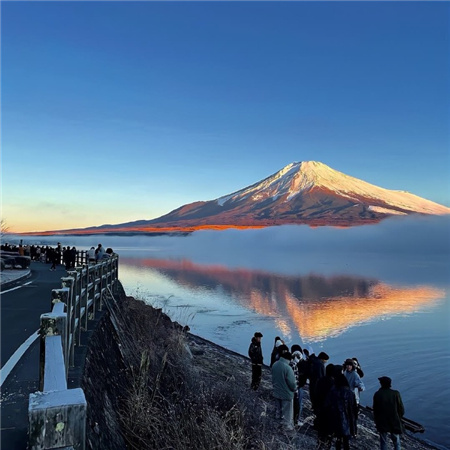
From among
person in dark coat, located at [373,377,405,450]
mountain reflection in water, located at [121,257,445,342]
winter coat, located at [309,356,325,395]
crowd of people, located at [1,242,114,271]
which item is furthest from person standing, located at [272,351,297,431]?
crowd of people, located at [1,242,114,271]

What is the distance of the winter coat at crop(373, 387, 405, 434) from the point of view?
7.96 metres

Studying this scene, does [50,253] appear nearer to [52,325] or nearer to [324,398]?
[324,398]

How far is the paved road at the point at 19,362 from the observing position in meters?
4.15

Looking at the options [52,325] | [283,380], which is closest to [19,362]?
[52,325]

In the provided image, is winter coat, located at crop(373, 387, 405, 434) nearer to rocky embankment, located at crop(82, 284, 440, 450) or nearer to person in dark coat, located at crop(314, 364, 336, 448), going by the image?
person in dark coat, located at crop(314, 364, 336, 448)

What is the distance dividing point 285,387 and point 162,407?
3202 mm

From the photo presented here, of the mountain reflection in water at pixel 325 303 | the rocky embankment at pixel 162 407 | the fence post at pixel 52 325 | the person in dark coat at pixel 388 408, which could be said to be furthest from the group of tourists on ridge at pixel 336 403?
the mountain reflection in water at pixel 325 303

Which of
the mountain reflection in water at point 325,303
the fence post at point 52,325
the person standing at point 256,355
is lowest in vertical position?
the mountain reflection in water at point 325,303

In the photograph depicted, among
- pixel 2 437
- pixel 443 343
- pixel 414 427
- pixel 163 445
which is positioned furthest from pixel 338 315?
pixel 2 437

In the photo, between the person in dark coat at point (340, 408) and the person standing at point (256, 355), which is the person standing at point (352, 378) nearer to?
the person in dark coat at point (340, 408)

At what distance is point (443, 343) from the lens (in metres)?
23.7

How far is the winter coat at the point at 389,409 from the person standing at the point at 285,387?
1768mm

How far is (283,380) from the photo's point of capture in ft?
29.9

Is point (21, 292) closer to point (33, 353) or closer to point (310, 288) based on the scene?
point (33, 353)
